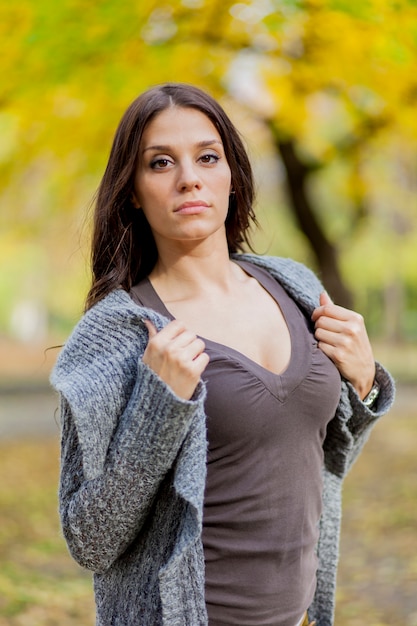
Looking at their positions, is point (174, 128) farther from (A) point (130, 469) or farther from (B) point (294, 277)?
(A) point (130, 469)

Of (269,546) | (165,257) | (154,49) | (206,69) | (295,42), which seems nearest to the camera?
(269,546)

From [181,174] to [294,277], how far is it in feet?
1.52

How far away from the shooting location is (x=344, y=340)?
5.98ft

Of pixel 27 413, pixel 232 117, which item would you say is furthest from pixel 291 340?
pixel 27 413

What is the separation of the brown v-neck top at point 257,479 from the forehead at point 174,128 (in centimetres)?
37

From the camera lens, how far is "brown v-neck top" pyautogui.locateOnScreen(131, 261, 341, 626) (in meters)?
1.62

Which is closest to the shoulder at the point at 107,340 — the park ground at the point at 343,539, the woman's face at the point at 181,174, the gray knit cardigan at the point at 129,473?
the gray knit cardigan at the point at 129,473

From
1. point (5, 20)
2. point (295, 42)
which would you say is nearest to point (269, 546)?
point (5, 20)

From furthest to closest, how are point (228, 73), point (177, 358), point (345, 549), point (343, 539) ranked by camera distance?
1. point (228, 73)
2. point (343, 539)
3. point (345, 549)
4. point (177, 358)

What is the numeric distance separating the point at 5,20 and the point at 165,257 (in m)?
3.53

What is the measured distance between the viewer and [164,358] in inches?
60.9

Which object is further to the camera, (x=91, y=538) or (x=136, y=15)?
(x=136, y=15)

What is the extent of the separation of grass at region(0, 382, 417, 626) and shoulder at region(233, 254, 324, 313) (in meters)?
2.66

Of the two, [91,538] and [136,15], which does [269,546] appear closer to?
[91,538]
